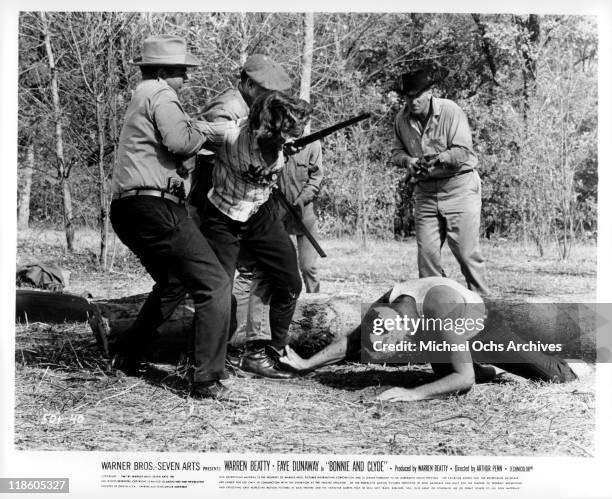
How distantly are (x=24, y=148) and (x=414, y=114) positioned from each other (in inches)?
103

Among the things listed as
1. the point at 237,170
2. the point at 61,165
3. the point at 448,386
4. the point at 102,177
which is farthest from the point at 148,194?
the point at 102,177

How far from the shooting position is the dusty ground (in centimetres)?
407

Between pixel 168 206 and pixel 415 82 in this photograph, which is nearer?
pixel 168 206

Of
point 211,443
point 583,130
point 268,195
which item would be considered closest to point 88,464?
point 211,443

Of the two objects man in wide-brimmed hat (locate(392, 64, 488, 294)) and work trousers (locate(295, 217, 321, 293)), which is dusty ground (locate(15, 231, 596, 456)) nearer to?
man in wide-brimmed hat (locate(392, 64, 488, 294))

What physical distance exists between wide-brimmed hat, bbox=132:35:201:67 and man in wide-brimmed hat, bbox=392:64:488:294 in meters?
1.77

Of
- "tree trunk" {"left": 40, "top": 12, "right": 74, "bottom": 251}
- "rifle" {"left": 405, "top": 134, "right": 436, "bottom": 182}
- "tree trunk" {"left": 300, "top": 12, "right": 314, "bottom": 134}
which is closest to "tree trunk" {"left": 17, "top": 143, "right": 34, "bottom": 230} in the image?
"tree trunk" {"left": 40, "top": 12, "right": 74, "bottom": 251}

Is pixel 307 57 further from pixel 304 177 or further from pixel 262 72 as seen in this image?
pixel 262 72

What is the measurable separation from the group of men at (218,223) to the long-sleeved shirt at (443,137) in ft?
4.08

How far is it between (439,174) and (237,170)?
68.2 inches

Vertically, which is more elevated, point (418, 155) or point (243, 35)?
point (243, 35)

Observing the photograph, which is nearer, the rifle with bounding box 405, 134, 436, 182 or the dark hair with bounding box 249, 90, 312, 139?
the dark hair with bounding box 249, 90, 312, 139

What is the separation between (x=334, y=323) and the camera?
16.4ft

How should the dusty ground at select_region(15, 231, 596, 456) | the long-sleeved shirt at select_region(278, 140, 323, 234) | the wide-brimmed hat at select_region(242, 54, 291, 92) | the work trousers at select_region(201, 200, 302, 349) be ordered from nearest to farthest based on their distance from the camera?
the dusty ground at select_region(15, 231, 596, 456) < the work trousers at select_region(201, 200, 302, 349) < the wide-brimmed hat at select_region(242, 54, 291, 92) < the long-sleeved shirt at select_region(278, 140, 323, 234)
